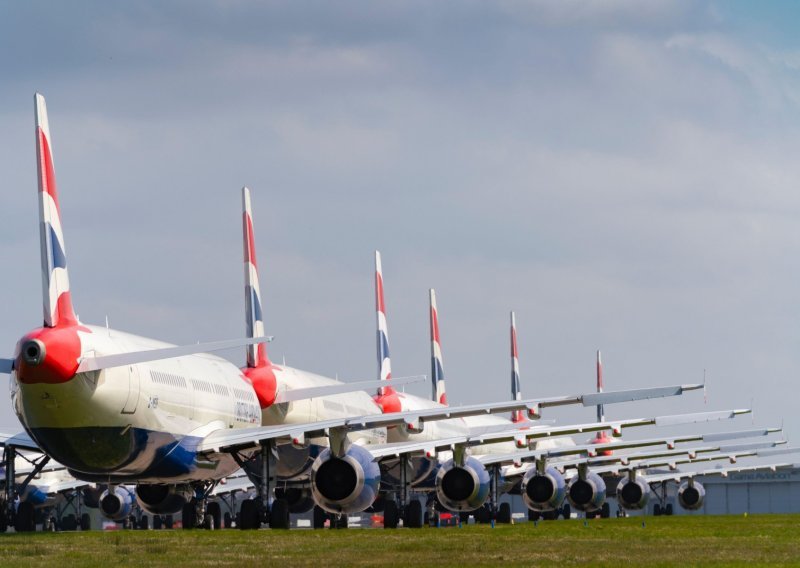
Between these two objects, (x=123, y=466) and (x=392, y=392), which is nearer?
(x=123, y=466)

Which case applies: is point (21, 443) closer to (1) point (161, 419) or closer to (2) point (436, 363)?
(1) point (161, 419)

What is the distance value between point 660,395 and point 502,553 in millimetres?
9019

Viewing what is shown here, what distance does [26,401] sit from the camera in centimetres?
2936

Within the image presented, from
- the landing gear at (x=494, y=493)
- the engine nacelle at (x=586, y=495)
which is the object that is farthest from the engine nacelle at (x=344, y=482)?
the engine nacelle at (x=586, y=495)

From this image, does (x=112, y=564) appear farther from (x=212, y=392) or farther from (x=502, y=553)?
(x=212, y=392)

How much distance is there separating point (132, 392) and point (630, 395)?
37.4ft

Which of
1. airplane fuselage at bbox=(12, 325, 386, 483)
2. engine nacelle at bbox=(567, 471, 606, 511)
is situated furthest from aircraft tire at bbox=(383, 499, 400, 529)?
engine nacelle at bbox=(567, 471, 606, 511)

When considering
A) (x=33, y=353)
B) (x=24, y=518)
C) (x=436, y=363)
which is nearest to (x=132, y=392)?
(x=33, y=353)

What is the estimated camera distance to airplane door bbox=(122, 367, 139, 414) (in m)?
31.7

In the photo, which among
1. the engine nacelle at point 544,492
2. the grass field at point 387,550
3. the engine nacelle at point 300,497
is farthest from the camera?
the engine nacelle at point 544,492

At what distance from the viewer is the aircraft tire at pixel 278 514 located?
35.4 meters

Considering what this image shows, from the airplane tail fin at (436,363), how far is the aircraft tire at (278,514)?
3469cm

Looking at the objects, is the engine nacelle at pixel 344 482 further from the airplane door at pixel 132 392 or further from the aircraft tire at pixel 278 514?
the airplane door at pixel 132 392

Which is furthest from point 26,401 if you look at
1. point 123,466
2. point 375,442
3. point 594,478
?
point 594,478
